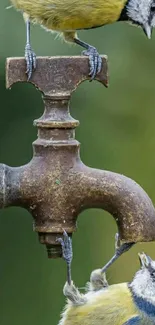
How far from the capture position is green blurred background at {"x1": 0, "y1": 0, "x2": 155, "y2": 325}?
17.5 feet

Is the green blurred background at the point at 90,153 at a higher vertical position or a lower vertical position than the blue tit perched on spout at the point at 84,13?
lower

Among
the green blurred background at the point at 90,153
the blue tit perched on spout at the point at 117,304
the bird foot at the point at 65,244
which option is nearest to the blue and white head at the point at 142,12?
the blue tit perched on spout at the point at 117,304

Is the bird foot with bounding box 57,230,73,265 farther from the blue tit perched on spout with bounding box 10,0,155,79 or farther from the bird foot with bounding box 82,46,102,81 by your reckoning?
the blue tit perched on spout with bounding box 10,0,155,79

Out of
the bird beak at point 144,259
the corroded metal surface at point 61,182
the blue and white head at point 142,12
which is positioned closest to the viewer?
the corroded metal surface at point 61,182

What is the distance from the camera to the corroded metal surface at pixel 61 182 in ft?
10.6

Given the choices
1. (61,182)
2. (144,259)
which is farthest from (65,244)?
(144,259)

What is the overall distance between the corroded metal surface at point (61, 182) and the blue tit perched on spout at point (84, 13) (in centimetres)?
54

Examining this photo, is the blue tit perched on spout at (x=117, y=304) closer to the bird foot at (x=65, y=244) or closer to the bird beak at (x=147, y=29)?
the bird foot at (x=65, y=244)

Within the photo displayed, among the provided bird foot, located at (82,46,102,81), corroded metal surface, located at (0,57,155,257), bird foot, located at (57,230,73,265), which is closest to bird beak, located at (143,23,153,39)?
bird foot, located at (82,46,102,81)

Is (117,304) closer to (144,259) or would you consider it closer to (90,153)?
(144,259)

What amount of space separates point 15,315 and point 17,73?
2608 mm

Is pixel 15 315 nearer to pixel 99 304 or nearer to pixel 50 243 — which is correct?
pixel 99 304

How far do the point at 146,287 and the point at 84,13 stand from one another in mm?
840

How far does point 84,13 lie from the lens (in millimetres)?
3879
